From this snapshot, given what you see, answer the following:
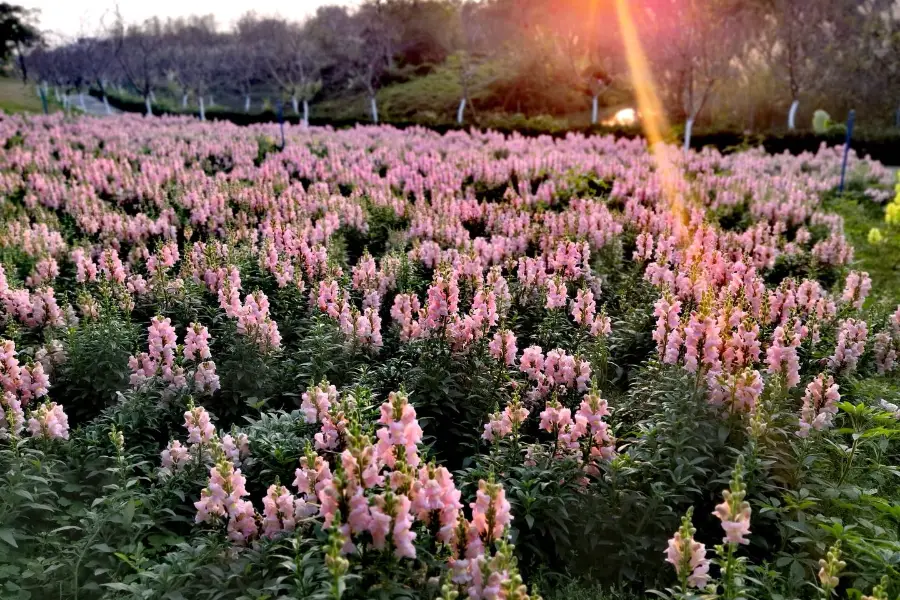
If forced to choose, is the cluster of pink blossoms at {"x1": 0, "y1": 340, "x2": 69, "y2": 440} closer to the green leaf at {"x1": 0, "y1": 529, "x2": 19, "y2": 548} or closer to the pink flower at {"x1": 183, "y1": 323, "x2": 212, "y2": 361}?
the green leaf at {"x1": 0, "y1": 529, "x2": 19, "y2": 548}

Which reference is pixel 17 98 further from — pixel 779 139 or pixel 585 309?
pixel 585 309

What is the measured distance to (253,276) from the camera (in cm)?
987

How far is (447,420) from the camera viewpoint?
6.79m

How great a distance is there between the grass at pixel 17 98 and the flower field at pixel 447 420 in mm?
48897

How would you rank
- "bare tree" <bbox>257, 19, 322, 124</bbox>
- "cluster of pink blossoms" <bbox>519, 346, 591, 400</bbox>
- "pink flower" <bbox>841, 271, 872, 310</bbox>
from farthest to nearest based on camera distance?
"bare tree" <bbox>257, 19, 322, 124</bbox> → "pink flower" <bbox>841, 271, 872, 310</bbox> → "cluster of pink blossoms" <bbox>519, 346, 591, 400</bbox>

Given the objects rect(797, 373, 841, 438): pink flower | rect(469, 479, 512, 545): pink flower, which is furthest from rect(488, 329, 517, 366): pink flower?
rect(469, 479, 512, 545): pink flower

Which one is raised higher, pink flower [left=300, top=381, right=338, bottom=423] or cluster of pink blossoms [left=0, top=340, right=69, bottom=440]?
pink flower [left=300, top=381, right=338, bottom=423]

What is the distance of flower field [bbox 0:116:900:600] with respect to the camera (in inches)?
152

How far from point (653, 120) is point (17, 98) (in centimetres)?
5714

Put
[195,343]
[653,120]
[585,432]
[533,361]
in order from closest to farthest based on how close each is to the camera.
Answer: [585,432] < [533,361] < [195,343] < [653,120]

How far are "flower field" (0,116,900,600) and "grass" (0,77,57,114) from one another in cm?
4890

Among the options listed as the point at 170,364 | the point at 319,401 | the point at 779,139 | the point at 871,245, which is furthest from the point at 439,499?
the point at 779,139

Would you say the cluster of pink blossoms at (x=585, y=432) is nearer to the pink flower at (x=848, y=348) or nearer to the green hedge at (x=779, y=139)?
the pink flower at (x=848, y=348)

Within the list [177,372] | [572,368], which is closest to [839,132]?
→ [572,368]
